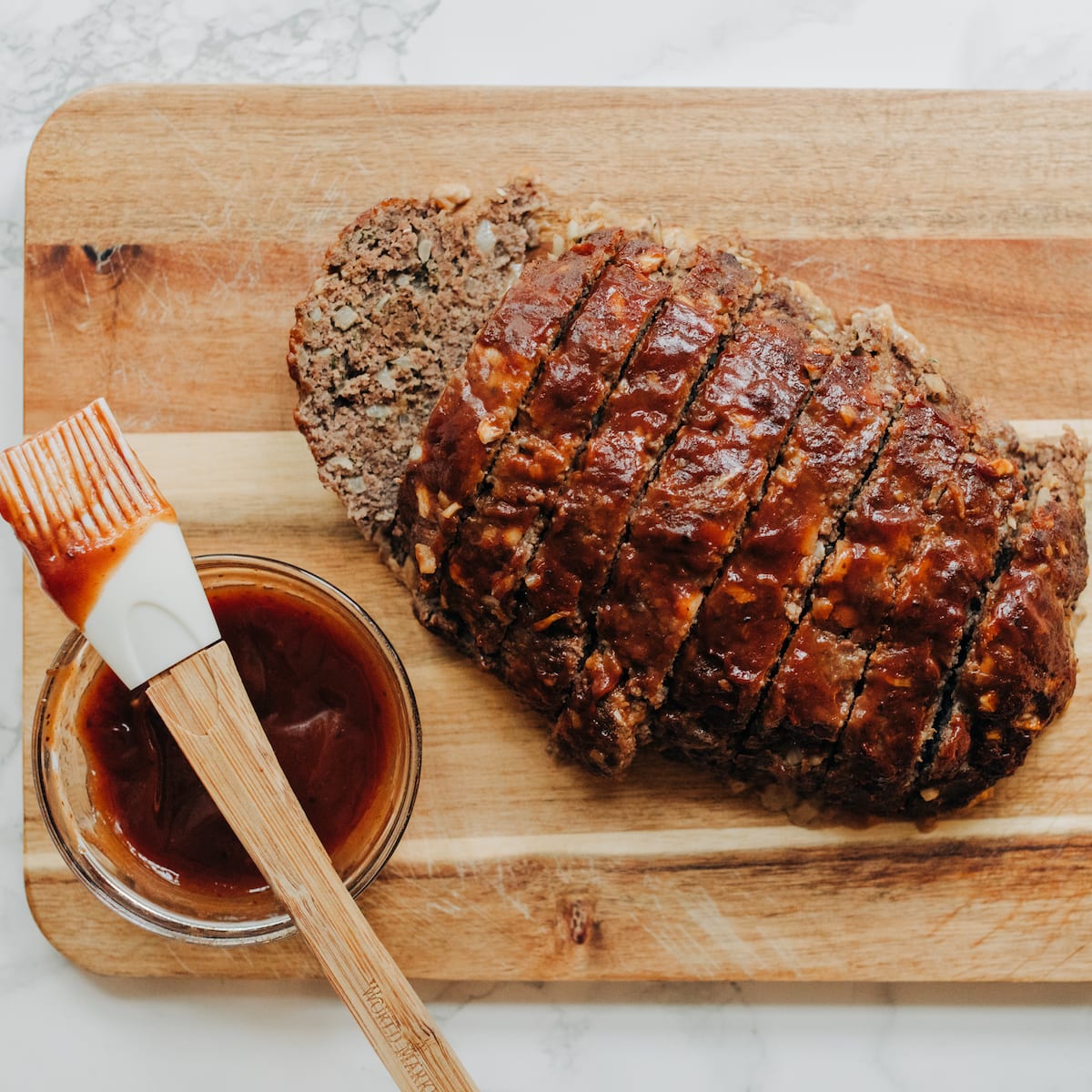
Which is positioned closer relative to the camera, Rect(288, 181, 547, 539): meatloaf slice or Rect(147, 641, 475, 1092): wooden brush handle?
Rect(147, 641, 475, 1092): wooden brush handle

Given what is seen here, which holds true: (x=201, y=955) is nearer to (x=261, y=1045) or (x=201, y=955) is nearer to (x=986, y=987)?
(x=261, y=1045)

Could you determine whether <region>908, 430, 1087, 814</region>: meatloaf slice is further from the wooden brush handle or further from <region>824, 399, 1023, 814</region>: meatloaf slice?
the wooden brush handle

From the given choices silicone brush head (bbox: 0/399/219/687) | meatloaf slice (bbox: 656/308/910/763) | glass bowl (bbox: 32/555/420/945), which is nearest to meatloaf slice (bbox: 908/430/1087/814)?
meatloaf slice (bbox: 656/308/910/763)

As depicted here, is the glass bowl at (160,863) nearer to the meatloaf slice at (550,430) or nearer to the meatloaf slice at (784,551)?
the meatloaf slice at (550,430)

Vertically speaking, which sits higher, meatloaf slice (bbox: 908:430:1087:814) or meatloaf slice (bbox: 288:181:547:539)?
meatloaf slice (bbox: 288:181:547:539)

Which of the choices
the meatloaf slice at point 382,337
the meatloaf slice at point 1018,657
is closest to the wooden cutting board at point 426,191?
the meatloaf slice at point 382,337

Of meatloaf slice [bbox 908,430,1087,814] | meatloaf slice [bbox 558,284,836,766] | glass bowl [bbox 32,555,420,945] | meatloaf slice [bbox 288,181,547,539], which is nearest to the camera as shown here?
meatloaf slice [bbox 558,284,836,766]

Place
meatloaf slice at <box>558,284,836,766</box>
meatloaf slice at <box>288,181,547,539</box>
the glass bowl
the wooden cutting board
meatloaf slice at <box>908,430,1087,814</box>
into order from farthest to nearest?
the wooden cutting board → meatloaf slice at <box>288,181,547,539</box> → the glass bowl → meatloaf slice at <box>908,430,1087,814</box> → meatloaf slice at <box>558,284,836,766</box>
